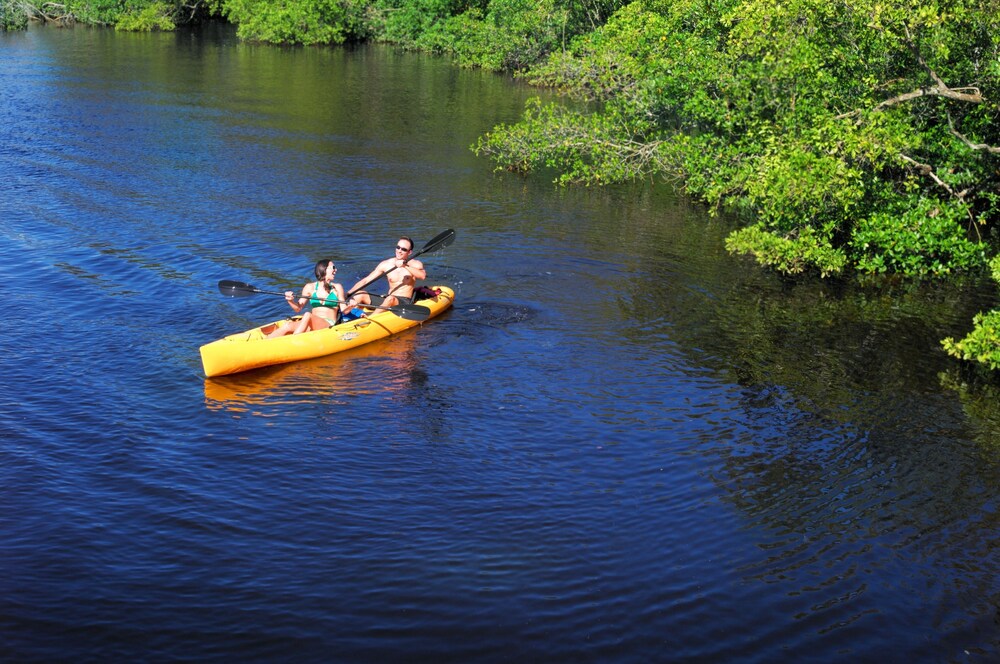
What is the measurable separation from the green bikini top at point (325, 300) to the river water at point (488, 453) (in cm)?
99

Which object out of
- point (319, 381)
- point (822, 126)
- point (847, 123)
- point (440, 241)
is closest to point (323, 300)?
point (319, 381)

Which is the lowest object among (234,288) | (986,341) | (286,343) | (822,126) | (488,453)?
(488,453)

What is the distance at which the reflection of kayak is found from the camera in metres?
13.5

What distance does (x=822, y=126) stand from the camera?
16.6 m

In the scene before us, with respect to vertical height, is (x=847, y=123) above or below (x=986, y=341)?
above

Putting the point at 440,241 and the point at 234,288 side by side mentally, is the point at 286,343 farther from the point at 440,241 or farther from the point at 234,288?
the point at 440,241

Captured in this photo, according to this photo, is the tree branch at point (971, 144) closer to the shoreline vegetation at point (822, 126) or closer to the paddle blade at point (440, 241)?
the shoreline vegetation at point (822, 126)

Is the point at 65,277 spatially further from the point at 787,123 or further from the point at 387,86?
the point at 387,86

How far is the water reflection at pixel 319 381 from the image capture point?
1323cm

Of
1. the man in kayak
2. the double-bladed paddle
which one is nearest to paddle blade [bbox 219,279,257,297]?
the double-bladed paddle

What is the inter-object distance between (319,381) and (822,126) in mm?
9106

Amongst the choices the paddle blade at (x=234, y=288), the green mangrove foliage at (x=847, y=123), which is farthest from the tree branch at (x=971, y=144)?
the paddle blade at (x=234, y=288)

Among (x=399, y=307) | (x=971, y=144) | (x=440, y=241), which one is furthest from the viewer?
(x=440, y=241)

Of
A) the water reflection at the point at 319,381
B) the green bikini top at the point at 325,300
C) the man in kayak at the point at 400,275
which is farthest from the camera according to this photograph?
the man in kayak at the point at 400,275
